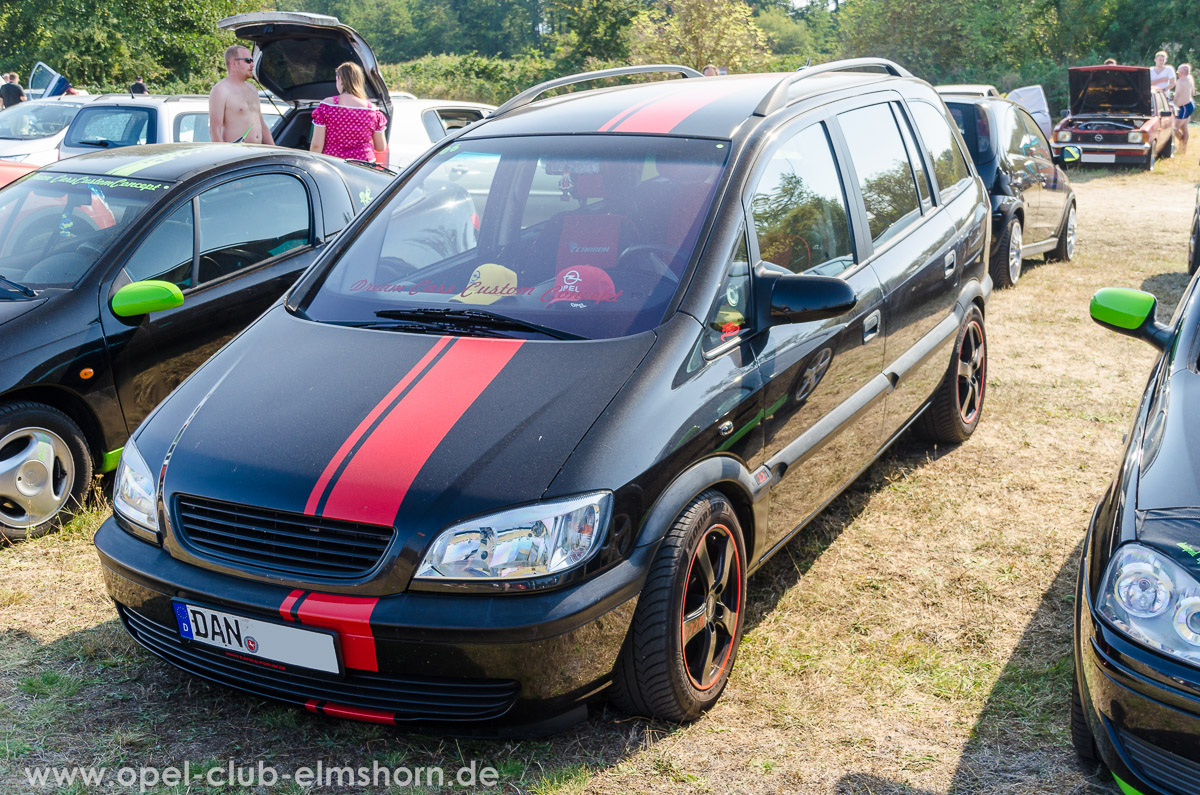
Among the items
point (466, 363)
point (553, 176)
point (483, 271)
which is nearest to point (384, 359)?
point (466, 363)

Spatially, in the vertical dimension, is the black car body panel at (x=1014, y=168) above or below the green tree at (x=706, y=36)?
below

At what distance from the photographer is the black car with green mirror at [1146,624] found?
84.2 inches

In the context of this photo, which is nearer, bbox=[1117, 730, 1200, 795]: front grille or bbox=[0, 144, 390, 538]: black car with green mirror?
bbox=[1117, 730, 1200, 795]: front grille

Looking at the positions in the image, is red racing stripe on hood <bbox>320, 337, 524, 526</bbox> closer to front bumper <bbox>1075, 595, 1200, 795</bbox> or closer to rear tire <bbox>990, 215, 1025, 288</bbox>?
front bumper <bbox>1075, 595, 1200, 795</bbox>

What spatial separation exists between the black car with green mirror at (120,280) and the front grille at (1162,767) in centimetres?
371

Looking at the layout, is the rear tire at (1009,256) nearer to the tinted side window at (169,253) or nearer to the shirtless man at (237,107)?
the shirtless man at (237,107)

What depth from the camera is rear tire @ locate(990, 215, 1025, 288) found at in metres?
8.30

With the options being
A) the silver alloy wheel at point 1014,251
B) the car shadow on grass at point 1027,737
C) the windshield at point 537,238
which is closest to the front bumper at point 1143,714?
the car shadow on grass at point 1027,737

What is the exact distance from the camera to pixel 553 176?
3635 mm

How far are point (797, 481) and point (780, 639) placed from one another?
0.53 meters

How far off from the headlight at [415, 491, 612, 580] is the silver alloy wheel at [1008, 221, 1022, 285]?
22.8 feet

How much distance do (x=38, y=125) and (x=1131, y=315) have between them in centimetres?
1215

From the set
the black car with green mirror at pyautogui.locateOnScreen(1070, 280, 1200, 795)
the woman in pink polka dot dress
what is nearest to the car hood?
the black car with green mirror at pyautogui.locateOnScreen(1070, 280, 1200, 795)

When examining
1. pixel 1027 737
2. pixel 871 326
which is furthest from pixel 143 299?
pixel 1027 737
